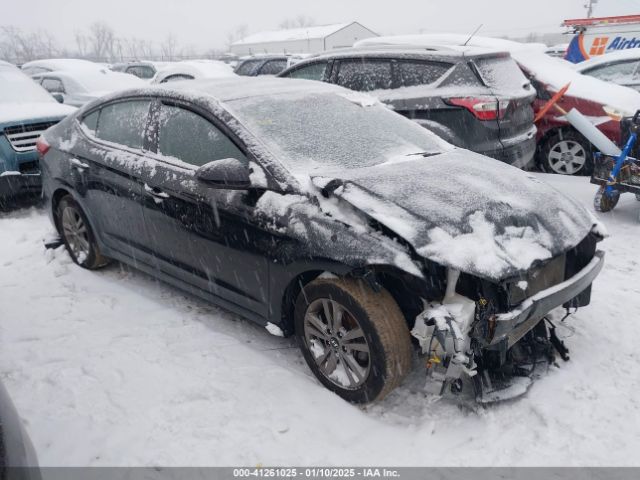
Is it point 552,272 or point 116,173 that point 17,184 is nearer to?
point 116,173

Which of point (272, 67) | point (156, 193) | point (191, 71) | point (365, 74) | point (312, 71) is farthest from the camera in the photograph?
point (272, 67)

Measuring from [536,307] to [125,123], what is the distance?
322 centimetres

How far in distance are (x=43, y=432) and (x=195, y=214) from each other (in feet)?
4.89

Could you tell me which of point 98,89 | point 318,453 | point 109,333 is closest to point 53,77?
point 98,89

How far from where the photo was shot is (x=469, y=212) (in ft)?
8.59

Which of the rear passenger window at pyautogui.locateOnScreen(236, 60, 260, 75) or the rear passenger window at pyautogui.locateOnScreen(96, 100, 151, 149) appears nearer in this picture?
the rear passenger window at pyautogui.locateOnScreen(96, 100, 151, 149)

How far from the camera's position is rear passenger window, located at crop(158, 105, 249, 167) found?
3.14 meters

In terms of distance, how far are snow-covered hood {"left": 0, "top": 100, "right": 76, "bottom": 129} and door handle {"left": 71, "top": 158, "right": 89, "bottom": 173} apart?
2627 mm

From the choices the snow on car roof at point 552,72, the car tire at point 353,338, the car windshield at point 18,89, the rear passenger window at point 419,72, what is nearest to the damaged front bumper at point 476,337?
the car tire at point 353,338

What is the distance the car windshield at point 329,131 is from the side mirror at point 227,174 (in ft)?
0.81

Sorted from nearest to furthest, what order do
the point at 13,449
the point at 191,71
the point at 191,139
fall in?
1. the point at 13,449
2. the point at 191,139
3. the point at 191,71

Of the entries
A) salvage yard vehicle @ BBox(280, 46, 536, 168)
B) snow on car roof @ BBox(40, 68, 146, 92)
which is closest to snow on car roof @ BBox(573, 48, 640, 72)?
salvage yard vehicle @ BBox(280, 46, 536, 168)

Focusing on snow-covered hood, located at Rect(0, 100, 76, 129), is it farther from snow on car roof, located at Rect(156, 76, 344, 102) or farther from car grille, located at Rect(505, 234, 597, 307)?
car grille, located at Rect(505, 234, 597, 307)

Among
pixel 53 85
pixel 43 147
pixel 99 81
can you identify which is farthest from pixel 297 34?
pixel 43 147
